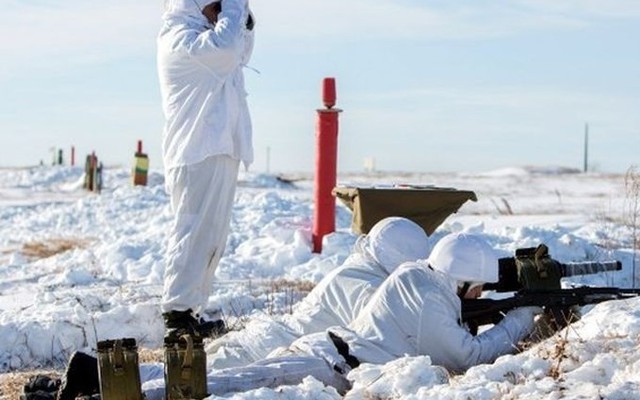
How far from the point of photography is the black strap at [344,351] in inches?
255

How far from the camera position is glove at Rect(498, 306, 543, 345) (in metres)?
6.92

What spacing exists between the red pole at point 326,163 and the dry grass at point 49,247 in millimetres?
5179

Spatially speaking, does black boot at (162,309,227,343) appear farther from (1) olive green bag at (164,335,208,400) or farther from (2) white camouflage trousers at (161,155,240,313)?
(1) olive green bag at (164,335,208,400)

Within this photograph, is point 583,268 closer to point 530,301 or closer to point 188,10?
point 530,301

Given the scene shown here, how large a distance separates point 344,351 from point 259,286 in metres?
4.62

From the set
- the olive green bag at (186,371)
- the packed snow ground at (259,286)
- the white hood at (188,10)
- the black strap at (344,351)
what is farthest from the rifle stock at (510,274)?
the white hood at (188,10)

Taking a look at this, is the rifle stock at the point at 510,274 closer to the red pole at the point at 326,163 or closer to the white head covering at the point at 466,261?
the white head covering at the point at 466,261

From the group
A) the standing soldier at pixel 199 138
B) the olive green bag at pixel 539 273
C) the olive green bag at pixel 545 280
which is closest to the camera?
the olive green bag at pixel 545 280

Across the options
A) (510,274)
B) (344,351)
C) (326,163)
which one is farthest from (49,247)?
(344,351)

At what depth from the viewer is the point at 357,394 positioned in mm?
5770

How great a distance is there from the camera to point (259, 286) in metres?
11.1

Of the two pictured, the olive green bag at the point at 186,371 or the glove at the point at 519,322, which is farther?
the glove at the point at 519,322

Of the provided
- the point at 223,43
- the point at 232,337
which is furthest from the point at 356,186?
the point at 232,337

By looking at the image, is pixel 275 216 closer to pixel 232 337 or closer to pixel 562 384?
pixel 232 337
